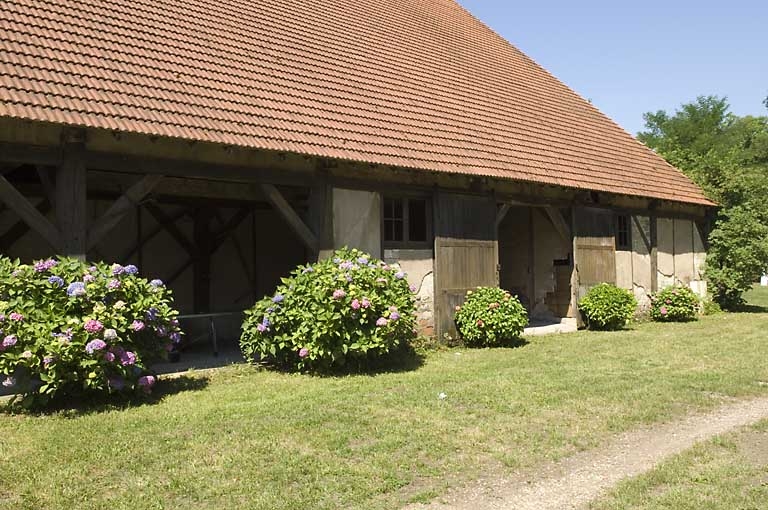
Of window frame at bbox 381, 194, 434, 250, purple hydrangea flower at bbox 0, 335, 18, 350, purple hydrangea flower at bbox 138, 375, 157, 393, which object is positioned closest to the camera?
purple hydrangea flower at bbox 0, 335, 18, 350

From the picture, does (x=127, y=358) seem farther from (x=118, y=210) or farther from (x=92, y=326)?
(x=118, y=210)

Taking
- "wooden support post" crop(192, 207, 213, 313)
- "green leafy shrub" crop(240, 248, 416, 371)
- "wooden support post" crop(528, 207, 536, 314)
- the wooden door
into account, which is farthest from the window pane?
"wooden support post" crop(528, 207, 536, 314)

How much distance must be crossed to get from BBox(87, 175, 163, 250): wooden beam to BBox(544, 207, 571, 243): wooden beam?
25.4ft

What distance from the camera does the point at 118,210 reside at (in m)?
7.09

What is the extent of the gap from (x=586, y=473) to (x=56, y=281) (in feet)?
15.8

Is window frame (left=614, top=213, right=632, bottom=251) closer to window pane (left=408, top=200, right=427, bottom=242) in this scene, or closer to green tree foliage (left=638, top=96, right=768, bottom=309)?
green tree foliage (left=638, top=96, right=768, bottom=309)

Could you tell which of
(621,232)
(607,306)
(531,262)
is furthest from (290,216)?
(621,232)

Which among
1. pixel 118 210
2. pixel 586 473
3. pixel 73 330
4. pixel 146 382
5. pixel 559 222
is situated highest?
pixel 559 222

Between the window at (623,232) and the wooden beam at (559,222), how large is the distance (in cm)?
184

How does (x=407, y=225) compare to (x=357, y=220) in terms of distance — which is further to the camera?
(x=407, y=225)

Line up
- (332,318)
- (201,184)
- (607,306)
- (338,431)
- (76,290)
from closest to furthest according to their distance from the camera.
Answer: (338,431) < (76,290) < (332,318) < (201,184) < (607,306)

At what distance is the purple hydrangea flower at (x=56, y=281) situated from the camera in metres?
5.71

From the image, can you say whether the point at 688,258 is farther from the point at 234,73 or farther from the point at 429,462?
the point at 429,462

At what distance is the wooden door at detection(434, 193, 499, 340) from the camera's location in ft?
33.2
